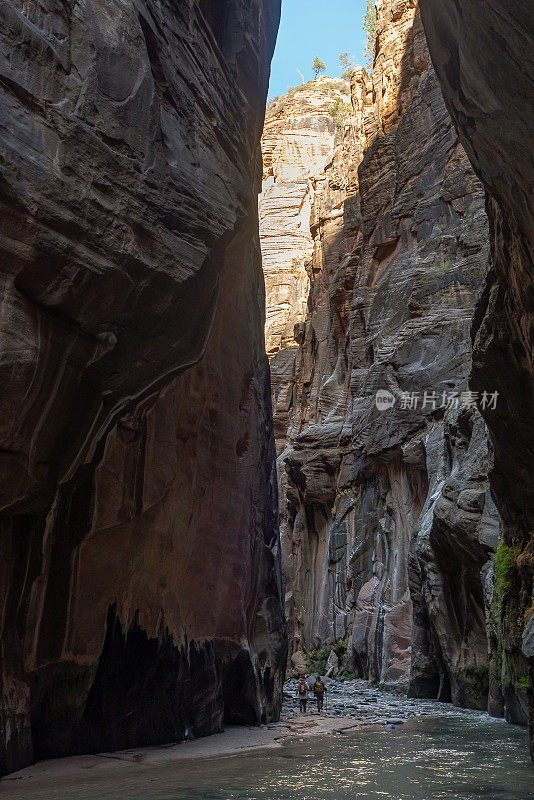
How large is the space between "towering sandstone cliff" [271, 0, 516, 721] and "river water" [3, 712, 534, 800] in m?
4.27

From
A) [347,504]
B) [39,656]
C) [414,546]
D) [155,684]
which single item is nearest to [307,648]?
[347,504]

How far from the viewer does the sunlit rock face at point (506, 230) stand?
7238 millimetres

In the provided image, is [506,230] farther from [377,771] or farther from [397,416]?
[397,416]

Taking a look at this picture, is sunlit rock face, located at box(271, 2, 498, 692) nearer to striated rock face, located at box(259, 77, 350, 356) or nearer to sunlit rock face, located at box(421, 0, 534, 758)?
sunlit rock face, located at box(421, 0, 534, 758)

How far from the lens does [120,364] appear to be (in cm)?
951

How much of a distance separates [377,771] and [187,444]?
22.5 feet

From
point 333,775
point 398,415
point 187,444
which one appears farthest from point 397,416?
point 333,775

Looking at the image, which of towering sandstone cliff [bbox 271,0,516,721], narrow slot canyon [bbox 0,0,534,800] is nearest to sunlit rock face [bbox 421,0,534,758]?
narrow slot canyon [bbox 0,0,534,800]

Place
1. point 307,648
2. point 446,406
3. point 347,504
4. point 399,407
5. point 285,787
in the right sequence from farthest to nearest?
point 307,648
point 347,504
point 399,407
point 446,406
point 285,787

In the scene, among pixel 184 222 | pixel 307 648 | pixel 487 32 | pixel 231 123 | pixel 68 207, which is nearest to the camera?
pixel 487 32

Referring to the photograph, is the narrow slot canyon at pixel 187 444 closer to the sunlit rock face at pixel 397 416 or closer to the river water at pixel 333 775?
the river water at pixel 333 775

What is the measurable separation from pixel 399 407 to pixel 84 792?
2198 centimetres

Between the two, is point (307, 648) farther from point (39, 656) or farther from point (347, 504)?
point (39, 656)

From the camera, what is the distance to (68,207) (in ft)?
26.4
